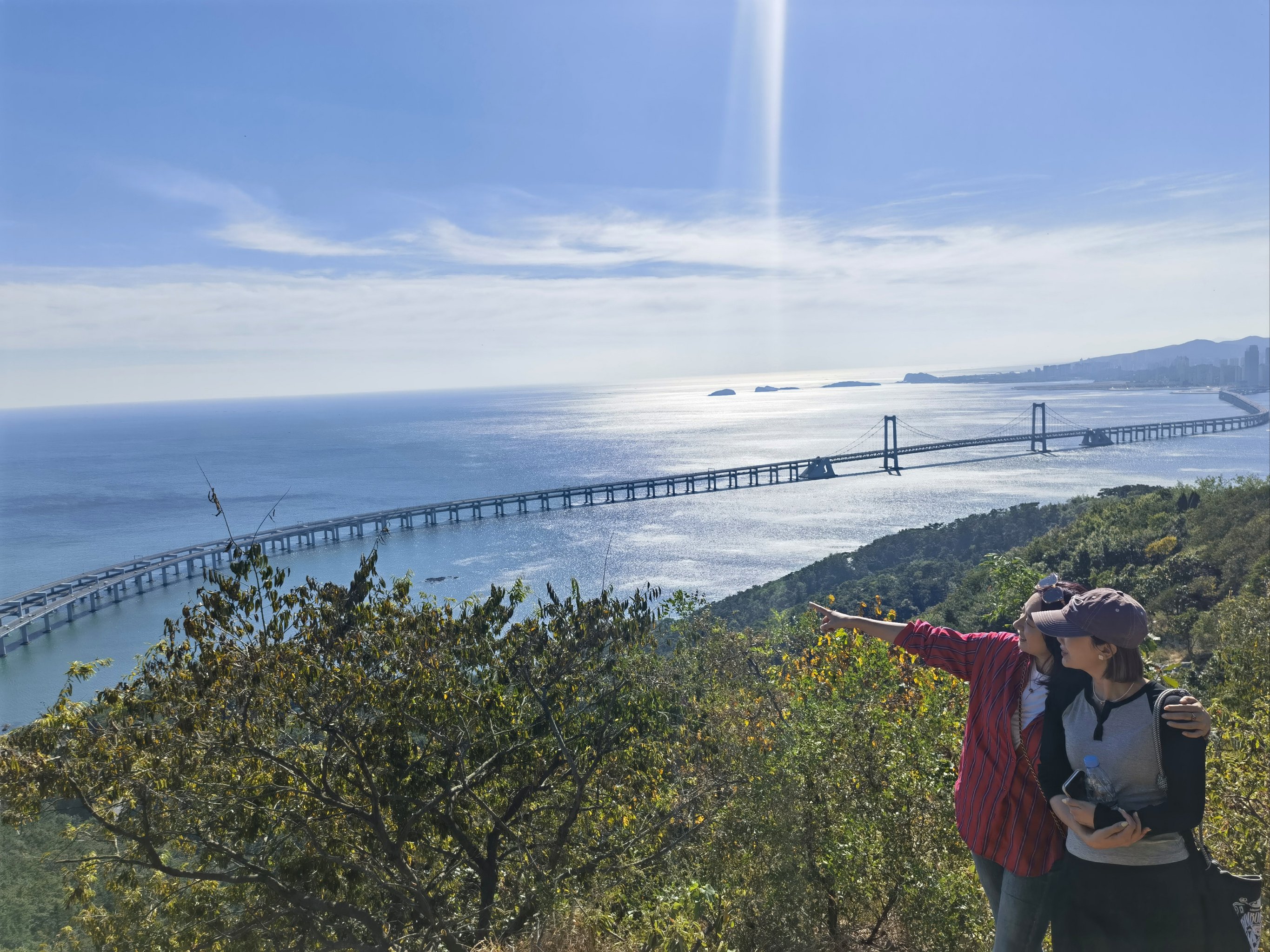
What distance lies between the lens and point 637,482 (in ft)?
186

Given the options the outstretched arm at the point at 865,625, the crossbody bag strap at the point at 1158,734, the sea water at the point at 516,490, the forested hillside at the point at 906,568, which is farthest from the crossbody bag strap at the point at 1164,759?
the forested hillside at the point at 906,568

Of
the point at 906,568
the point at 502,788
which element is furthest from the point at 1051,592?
the point at 906,568

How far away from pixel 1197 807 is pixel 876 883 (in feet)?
6.26

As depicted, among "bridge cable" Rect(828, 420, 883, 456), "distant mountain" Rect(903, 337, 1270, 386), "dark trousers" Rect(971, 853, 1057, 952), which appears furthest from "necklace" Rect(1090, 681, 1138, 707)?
"distant mountain" Rect(903, 337, 1270, 386)

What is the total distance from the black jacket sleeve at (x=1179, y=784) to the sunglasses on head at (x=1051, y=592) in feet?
1.01

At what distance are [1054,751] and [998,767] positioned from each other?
25 cm

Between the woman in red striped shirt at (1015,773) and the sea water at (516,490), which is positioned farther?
the sea water at (516,490)

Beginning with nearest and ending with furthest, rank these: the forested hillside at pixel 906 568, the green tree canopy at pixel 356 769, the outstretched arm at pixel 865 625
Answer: the outstretched arm at pixel 865 625 < the green tree canopy at pixel 356 769 < the forested hillside at pixel 906 568

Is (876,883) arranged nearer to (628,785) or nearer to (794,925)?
(794,925)

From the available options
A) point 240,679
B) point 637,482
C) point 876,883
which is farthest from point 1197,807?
point 637,482

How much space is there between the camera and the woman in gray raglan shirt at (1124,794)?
1.39 metres

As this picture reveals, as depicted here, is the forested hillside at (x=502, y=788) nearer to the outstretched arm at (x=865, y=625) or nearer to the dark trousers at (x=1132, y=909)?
the outstretched arm at (x=865, y=625)

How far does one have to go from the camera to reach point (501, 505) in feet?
169

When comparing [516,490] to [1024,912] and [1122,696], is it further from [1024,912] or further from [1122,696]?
[1122,696]
